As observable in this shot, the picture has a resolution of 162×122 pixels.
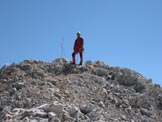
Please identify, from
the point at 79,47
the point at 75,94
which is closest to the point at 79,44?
the point at 79,47

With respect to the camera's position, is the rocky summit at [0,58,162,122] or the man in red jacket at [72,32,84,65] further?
the man in red jacket at [72,32,84,65]

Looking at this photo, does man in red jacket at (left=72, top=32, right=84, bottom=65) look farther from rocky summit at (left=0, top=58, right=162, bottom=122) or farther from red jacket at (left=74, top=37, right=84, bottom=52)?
rocky summit at (left=0, top=58, right=162, bottom=122)

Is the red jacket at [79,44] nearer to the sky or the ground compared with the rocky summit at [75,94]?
nearer to the sky

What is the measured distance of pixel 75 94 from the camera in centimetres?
1658

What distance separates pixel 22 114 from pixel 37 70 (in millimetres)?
4790

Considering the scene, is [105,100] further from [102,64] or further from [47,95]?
[102,64]

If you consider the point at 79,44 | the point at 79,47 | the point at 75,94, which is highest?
the point at 79,44

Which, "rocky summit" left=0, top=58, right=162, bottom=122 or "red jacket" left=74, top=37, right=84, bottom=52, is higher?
"red jacket" left=74, top=37, right=84, bottom=52

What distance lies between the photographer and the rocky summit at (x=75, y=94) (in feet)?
46.2

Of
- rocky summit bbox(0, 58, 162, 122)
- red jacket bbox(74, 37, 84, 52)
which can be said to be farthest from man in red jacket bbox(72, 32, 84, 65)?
rocky summit bbox(0, 58, 162, 122)

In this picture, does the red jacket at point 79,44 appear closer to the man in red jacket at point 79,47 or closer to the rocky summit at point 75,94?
the man in red jacket at point 79,47

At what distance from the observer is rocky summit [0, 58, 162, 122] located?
46.2ft

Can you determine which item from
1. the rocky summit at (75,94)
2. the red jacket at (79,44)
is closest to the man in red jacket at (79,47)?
the red jacket at (79,44)

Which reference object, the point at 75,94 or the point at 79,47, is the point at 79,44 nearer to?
the point at 79,47
